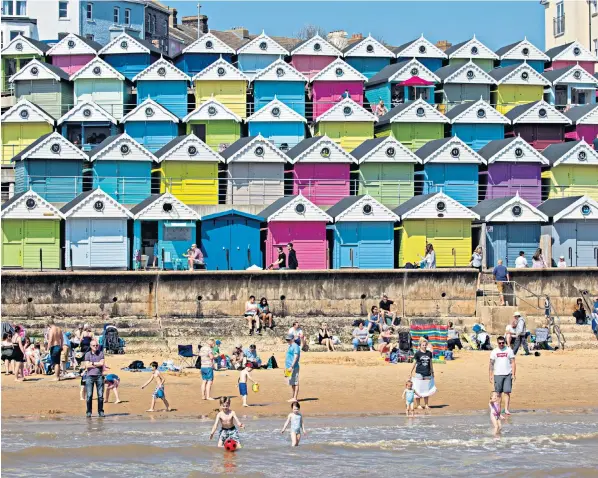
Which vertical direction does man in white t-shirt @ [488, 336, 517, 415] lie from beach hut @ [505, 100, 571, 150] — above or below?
below

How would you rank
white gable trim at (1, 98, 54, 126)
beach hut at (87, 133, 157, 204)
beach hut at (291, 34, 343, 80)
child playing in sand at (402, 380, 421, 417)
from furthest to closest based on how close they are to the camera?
1. beach hut at (291, 34, 343, 80)
2. white gable trim at (1, 98, 54, 126)
3. beach hut at (87, 133, 157, 204)
4. child playing in sand at (402, 380, 421, 417)

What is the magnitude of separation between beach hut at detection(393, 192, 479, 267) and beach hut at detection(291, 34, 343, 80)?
48.7 feet

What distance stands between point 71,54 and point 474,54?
2007cm

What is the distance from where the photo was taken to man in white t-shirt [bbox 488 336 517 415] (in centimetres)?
2517

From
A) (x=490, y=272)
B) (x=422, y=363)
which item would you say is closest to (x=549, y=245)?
(x=490, y=272)

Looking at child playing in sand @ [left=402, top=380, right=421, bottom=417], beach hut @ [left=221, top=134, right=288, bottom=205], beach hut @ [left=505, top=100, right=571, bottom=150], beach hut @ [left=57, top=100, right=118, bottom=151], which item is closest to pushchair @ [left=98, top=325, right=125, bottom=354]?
child playing in sand @ [left=402, top=380, right=421, bottom=417]

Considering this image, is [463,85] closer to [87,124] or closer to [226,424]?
[87,124]

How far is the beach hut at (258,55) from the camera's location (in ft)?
198

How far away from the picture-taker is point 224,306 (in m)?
38.9

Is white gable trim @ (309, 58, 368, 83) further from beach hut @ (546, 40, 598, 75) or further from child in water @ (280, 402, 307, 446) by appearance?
child in water @ (280, 402, 307, 446)

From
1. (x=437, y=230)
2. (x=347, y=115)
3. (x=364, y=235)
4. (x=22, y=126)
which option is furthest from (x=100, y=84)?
(x=437, y=230)

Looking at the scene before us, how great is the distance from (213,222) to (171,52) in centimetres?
3451

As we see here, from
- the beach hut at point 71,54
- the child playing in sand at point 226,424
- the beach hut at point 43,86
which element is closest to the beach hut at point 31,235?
the beach hut at point 43,86

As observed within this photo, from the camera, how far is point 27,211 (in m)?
45.5
